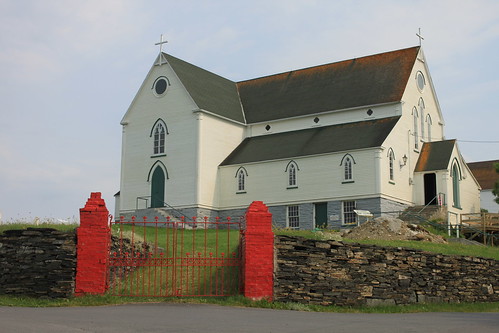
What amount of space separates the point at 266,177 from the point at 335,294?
24.9 meters

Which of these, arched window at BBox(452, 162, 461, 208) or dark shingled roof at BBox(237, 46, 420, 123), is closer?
arched window at BBox(452, 162, 461, 208)

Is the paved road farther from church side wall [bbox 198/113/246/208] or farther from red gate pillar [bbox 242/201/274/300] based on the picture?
church side wall [bbox 198/113/246/208]

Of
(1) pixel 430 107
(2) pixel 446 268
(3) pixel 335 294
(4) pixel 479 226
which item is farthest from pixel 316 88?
(3) pixel 335 294

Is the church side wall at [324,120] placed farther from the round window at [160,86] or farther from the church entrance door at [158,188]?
the church entrance door at [158,188]

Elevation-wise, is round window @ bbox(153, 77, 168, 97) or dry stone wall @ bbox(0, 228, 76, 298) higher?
round window @ bbox(153, 77, 168, 97)

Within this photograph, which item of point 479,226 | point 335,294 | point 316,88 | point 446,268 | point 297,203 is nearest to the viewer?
point 335,294

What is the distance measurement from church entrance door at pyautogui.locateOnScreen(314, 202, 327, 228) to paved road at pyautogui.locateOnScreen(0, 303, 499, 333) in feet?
76.5

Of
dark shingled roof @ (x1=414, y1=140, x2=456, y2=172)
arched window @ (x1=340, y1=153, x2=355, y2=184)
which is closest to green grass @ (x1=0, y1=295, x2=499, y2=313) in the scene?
arched window @ (x1=340, y1=153, x2=355, y2=184)

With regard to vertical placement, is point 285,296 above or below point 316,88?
below

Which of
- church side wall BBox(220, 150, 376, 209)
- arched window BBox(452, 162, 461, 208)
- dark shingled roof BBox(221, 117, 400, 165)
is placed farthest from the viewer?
arched window BBox(452, 162, 461, 208)

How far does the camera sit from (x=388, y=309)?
2094 cm

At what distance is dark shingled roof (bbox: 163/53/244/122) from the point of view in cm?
4808

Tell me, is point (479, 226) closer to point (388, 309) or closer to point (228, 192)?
point (228, 192)

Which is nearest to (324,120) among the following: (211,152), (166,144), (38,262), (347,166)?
(347,166)
